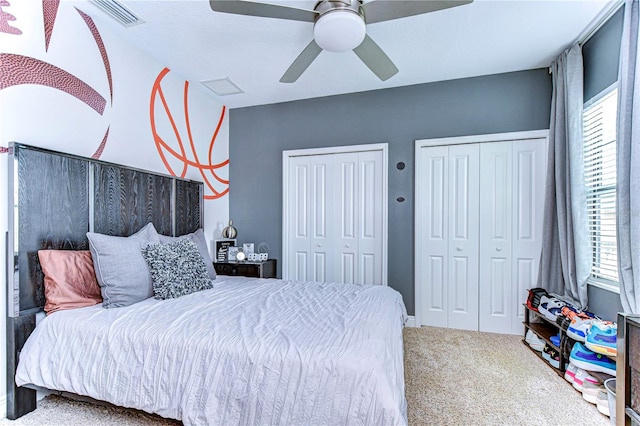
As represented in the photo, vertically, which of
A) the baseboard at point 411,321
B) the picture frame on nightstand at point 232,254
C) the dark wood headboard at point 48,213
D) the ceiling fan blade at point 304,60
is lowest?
the baseboard at point 411,321

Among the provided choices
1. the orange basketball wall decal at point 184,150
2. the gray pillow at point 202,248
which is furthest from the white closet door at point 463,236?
the orange basketball wall decal at point 184,150

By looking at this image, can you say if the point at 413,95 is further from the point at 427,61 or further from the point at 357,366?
the point at 357,366

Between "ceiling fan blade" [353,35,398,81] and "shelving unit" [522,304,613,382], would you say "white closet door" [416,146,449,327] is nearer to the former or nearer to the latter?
"shelving unit" [522,304,613,382]

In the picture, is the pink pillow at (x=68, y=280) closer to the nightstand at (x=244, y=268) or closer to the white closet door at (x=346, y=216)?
the nightstand at (x=244, y=268)

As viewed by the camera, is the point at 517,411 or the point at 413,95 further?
the point at 413,95

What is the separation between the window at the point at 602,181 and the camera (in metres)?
2.29

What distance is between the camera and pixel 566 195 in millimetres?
2676

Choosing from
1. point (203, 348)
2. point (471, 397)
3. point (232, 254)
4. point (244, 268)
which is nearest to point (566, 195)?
point (471, 397)

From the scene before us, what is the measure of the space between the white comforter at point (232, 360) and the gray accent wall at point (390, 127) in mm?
1801

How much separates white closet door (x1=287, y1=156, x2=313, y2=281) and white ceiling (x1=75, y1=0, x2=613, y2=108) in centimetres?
104

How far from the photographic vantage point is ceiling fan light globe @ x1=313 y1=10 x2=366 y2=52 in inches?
75.3

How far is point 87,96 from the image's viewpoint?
234cm

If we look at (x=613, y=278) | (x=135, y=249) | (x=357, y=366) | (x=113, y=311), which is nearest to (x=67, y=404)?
(x=113, y=311)

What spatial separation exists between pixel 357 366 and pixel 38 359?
70.8 inches
